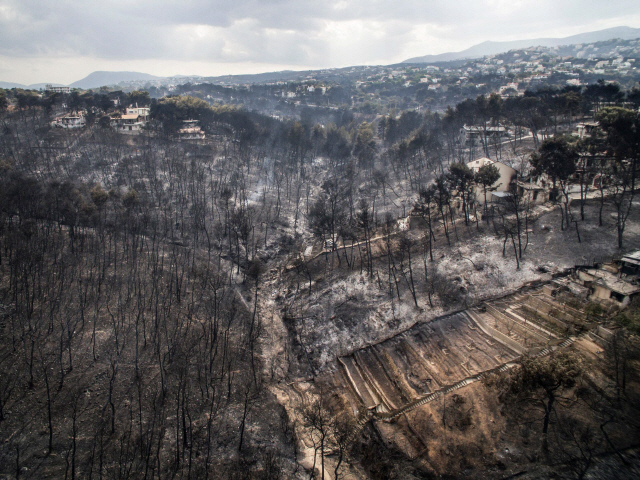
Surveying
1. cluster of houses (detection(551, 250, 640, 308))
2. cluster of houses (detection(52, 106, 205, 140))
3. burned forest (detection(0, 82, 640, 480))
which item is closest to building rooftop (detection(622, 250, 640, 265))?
cluster of houses (detection(551, 250, 640, 308))

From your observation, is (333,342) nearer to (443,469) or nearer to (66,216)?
(443,469)

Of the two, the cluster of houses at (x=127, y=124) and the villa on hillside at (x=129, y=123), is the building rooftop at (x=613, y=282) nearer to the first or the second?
the cluster of houses at (x=127, y=124)

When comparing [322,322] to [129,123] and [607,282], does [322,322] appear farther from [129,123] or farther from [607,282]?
[129,123]

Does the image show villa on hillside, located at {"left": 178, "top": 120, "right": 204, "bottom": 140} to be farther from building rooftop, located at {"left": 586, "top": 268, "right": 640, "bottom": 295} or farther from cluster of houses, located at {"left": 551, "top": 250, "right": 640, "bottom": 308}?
building rooftop, located at {"left": 586, "top": 268, "right": 640, "bottom": 295}

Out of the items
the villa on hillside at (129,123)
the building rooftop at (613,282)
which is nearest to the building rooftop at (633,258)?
the building rooftop at (613,282)

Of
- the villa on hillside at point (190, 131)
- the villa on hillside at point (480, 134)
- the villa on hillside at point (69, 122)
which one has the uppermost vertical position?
the villa on hillside at point (69, 122)

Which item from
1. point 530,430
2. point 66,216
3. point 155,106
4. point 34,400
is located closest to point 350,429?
point 530,430
